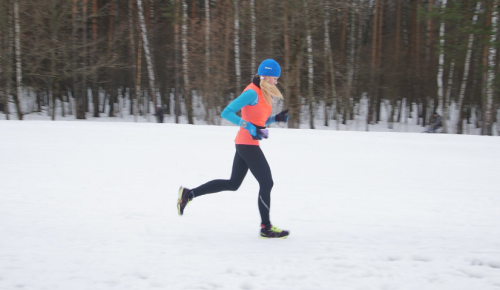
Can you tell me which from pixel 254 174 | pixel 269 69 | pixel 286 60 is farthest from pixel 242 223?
pixel 286 60

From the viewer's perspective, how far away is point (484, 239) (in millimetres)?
4324

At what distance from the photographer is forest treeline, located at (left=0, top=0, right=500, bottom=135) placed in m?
18.9

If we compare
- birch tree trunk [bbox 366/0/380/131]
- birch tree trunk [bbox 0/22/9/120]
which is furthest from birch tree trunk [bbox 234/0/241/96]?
birch tree trunk [bbox 0/22/9/120]

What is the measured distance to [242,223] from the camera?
4.79 metres

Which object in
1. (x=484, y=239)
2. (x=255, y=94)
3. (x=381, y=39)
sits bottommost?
(x=484, y=239)

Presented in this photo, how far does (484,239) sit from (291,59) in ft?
50.0

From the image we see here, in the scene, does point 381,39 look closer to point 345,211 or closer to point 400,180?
point 400,180

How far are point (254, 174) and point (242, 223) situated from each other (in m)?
0.90

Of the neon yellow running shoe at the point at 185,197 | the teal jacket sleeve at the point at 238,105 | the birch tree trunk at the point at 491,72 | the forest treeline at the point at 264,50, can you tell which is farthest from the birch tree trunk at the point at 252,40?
the teal jacket sleeve at the point at 238,105

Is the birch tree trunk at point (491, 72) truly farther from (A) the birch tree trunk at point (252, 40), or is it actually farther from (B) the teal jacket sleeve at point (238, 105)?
(B) the teal jacket sleeve at point (238, 105)

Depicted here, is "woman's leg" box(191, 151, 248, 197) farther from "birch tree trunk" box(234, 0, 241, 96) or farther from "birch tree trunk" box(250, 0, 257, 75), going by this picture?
"birch tree trunk" box(234, 0, 241, 96)

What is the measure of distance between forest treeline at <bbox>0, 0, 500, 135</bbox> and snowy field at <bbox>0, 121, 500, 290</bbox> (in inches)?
411

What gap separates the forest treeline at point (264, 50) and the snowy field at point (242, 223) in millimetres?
10440

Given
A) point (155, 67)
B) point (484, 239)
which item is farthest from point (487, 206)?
point (155, 67)
